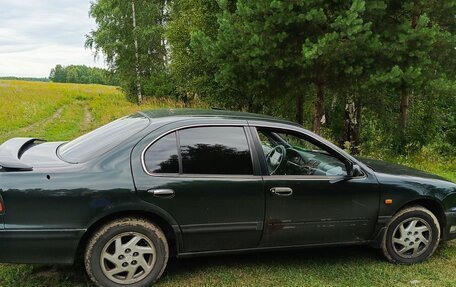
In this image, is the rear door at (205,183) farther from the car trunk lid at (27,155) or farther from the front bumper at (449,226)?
the front bumper at (449,226)

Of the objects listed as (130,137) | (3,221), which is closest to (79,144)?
(130,137)

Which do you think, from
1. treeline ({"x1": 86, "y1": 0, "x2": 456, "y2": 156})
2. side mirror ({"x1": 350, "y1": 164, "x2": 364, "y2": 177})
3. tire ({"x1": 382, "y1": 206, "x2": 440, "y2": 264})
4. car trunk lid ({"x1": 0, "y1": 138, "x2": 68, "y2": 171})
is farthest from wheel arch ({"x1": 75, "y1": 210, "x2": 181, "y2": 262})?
treeline ({"x1": 86, "y1": 0, "x2": 456, "y2": 156})

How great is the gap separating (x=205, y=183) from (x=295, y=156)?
1.17 meters

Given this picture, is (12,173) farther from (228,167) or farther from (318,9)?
(318,9)

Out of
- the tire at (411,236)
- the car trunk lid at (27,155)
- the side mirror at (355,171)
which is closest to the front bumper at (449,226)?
the tire at (411,236)

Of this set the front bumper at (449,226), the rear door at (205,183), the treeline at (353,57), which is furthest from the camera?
the treeline at (353,57)

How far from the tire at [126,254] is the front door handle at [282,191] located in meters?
1.07

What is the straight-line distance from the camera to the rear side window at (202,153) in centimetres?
369

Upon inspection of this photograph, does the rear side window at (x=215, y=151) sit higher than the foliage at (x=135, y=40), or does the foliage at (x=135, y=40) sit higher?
the foliage at (x=135, y=40)

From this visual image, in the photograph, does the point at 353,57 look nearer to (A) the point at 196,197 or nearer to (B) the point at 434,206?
(B) the point at 434,206

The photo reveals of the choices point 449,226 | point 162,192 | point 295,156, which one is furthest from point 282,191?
point 449,226

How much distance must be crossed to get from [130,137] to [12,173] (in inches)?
37.8

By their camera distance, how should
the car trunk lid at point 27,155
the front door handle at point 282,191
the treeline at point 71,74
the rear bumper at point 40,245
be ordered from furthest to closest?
1. the treeline at point 71,74
2. the front door handle at point 282,191
3. the car trunk lid at point 27,155
4. the rear bumper at point 40,245

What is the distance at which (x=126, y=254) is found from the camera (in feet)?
11.7
